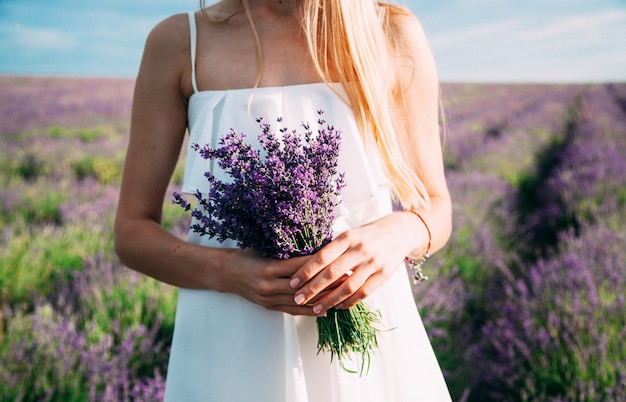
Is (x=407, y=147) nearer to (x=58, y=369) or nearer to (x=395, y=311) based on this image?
(x=395, y=311)

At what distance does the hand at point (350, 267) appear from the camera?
1115mm

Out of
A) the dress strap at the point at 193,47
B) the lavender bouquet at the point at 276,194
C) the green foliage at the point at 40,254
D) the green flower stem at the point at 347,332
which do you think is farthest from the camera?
the green foliage at the point at 40,254

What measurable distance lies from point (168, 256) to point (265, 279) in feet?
1.18

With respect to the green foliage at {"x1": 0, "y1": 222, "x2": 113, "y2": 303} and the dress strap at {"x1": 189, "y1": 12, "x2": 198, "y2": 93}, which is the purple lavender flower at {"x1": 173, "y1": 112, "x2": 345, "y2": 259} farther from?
the green foliage at {"x1": 0, "y1": 222, "x2": 113, "y2": 303}

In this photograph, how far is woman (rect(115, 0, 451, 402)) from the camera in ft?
4.34

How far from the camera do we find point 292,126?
55.1 inches

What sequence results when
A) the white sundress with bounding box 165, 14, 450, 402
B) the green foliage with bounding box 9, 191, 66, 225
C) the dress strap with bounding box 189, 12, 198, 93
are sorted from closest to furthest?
the white sundress with bounding box 165, 14, 450, 402 → the dress strap with bounding box 189, 12, 198, 93 → the green foliage with bounding box 9, 191, 66, 225

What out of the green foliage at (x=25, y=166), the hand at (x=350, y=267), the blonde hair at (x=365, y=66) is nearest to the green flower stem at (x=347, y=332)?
the hand at (x=350, y=267)

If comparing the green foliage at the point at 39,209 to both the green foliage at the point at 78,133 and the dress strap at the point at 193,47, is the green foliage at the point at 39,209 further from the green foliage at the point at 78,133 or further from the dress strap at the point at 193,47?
the dress strap at the point at 193,47

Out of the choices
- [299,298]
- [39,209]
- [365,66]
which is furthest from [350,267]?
[39,209]

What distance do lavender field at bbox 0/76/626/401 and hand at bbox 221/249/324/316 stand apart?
3.63 ft

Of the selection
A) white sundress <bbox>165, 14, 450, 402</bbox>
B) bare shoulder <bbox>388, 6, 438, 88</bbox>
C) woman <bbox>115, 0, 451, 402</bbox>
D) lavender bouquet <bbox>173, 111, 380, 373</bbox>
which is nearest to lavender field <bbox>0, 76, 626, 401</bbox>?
bare shoulder <bbox>388, 6, 438, 88</bbox>

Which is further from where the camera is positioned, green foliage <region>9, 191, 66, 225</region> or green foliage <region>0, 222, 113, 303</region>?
green foliage <region>9, 191, 66, 225</region>

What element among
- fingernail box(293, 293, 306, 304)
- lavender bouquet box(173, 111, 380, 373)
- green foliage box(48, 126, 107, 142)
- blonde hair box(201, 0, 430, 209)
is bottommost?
fingernail box(293, 293, 306, 304)
